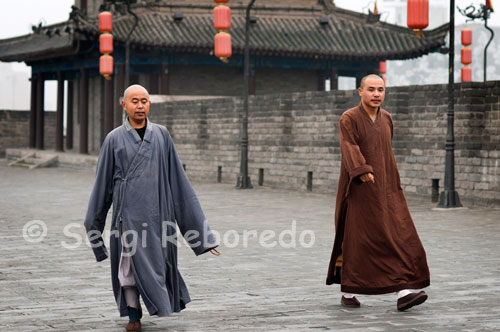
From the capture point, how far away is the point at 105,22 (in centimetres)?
2727

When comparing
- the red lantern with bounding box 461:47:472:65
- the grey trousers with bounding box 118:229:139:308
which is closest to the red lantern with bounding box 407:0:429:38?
the red lantern with bounding box 461:47:472:65

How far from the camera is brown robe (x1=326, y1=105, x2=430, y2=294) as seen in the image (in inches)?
249

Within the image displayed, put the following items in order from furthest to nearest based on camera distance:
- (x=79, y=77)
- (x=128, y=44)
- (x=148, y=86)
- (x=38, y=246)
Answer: (x=79, y=77), (x=148, y=86), (x=128, y=44), (x=38, y=246)

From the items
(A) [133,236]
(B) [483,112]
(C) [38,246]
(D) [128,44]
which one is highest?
(D) [128,44]

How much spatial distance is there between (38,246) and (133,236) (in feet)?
15.9

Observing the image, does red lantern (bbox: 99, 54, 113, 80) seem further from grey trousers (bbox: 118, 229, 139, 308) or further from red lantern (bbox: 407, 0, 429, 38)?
grey trousers (bbox: 118, 229, 139, 308)

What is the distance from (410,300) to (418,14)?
1122 cm

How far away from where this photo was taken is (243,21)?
31875 mm

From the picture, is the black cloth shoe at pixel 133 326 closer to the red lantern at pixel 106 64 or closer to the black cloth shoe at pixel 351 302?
the black cloth shoe at pixel 351 302

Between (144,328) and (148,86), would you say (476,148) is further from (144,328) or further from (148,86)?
(148,86)

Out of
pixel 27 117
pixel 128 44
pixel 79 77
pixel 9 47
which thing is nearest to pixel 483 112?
pixel 128 44

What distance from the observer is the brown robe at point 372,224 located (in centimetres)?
631
